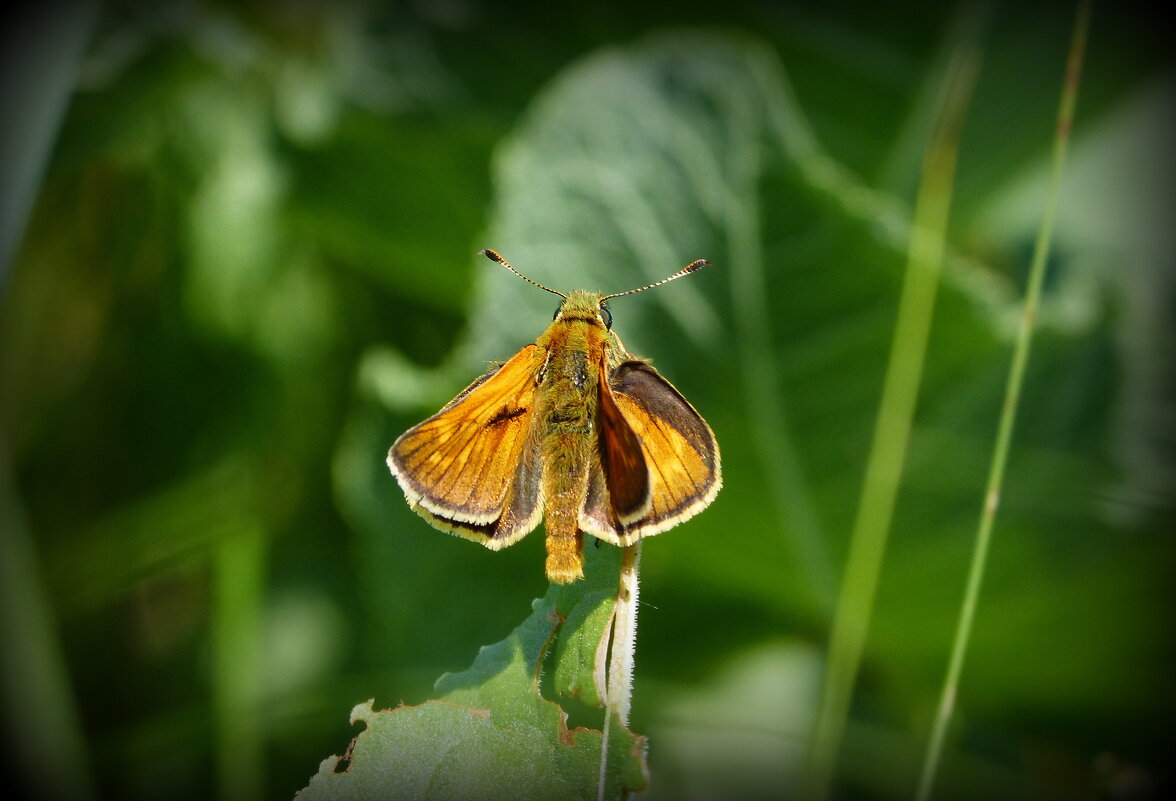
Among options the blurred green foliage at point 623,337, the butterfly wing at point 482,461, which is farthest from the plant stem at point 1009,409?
the butterfly wing at point 482,461

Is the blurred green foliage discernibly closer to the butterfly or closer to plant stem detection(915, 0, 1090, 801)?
plant stem detection(915, 0, 1090, 801)

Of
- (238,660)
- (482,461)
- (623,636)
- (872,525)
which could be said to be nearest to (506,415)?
(482,461)

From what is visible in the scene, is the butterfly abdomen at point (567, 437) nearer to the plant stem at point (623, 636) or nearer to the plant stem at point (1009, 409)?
the plant stem at point (623, 636)

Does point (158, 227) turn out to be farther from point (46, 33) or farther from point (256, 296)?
point (46, 33)

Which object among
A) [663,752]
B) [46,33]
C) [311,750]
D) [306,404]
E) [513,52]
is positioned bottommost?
[311,750]

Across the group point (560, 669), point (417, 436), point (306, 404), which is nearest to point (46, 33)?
point (306, 404)

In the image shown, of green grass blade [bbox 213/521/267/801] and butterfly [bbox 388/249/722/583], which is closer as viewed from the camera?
butterfly [bbox 388/249/722/583]

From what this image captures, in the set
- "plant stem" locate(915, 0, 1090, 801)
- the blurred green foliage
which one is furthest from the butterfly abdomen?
"plant stem" locate(915, 0, 1090, 801)
